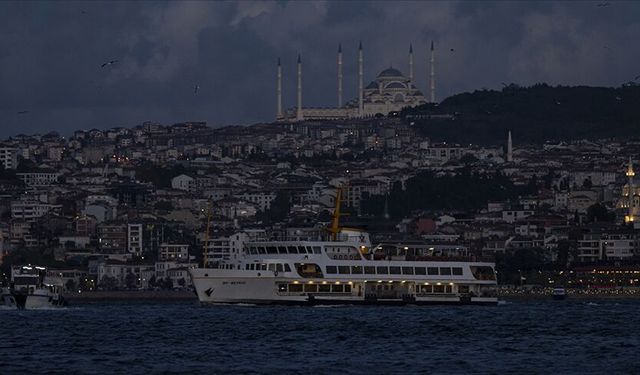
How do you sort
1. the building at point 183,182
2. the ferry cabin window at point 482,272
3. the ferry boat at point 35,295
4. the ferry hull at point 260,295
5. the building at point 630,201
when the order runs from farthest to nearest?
the building at point 183,182, the building at point 630,201, the ferry cabin window at point 482,272, the ferry hull at point 260,295, the ferry boat at point 35,295

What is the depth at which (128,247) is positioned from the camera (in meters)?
139

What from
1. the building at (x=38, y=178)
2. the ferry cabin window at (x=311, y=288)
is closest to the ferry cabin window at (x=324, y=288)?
the ferry cabin window at (x=311, y=288)

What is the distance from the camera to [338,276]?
3241 inches

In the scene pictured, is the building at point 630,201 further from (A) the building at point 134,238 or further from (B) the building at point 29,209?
(B) the building at point 29,209

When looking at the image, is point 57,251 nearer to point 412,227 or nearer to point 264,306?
point 412,227

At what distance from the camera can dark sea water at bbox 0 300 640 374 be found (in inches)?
2037

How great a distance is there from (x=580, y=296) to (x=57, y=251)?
120 ft

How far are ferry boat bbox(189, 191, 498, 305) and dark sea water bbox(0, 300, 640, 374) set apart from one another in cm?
173

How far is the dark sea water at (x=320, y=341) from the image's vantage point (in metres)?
51.8

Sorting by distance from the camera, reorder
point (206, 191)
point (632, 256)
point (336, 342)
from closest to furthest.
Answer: point (336, 342), point (632, 256), point (206, 191)

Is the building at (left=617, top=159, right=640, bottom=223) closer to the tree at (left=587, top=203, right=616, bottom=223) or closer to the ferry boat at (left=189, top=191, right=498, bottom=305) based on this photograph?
the tree at (left=587, top=203, right=616, bottom=223)

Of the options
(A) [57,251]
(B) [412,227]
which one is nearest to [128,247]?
(A) [57,251]

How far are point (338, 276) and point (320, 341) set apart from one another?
22800 millimetres

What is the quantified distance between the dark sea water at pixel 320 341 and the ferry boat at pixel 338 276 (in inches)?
68.1
